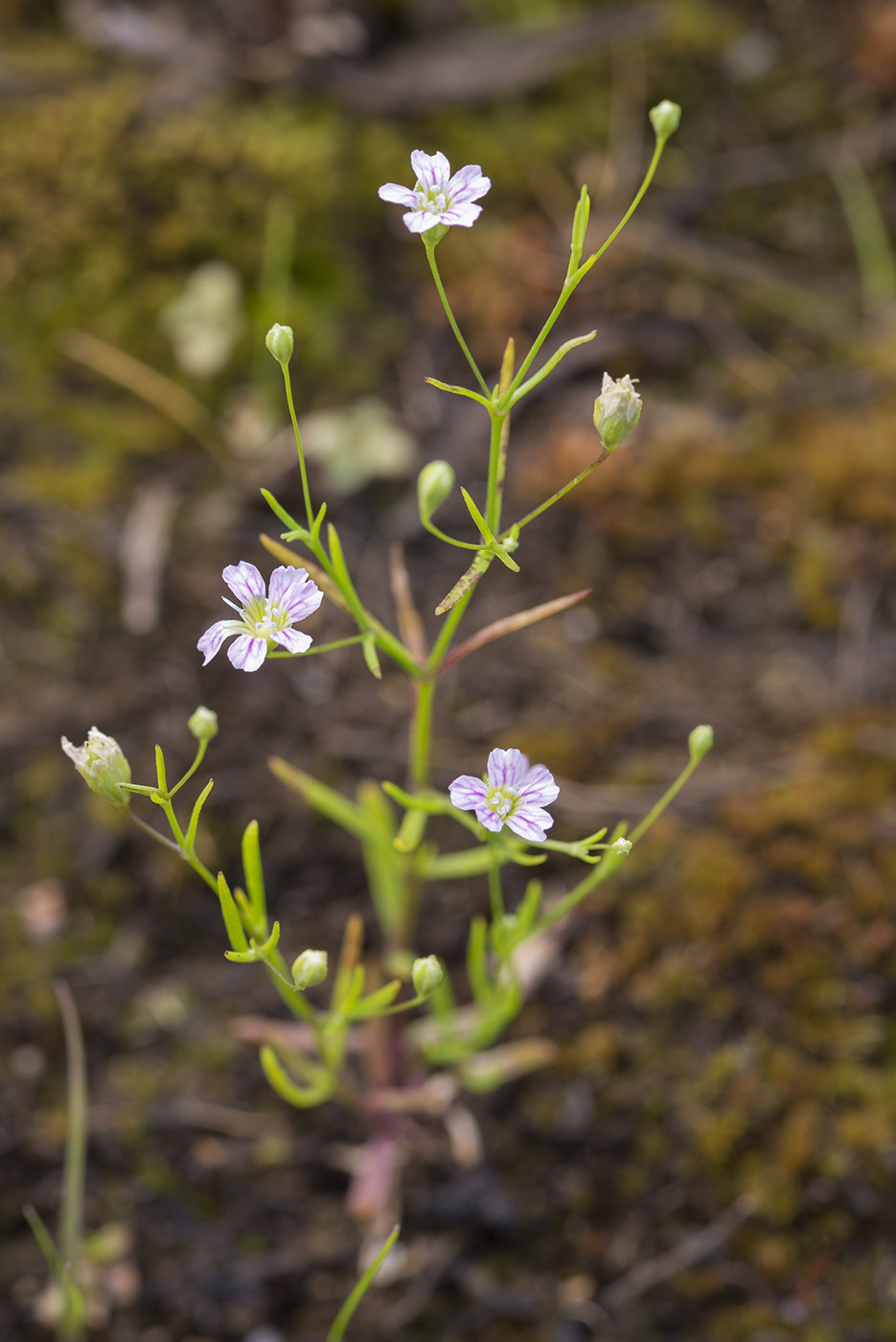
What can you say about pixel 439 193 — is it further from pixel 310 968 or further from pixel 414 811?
pixel 310 968

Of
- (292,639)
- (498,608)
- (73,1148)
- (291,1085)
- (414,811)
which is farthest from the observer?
(498,608)

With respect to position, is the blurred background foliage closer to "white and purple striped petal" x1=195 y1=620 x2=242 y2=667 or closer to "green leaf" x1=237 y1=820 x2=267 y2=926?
"green leaf" x1=237 y1=820 x2=267 y2=926

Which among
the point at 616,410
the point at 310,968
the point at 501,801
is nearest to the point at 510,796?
the point at 501,801

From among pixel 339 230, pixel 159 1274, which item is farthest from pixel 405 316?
pixel 159 1274

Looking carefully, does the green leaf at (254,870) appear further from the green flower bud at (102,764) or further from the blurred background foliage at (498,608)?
the blurred background foliage at (498,608)

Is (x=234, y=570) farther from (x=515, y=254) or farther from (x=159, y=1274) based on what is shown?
(x=515, y=254)

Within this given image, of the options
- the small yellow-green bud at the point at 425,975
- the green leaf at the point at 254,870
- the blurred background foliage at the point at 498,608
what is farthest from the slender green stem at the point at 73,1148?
the small yellow-green bud at the point at 425,975
